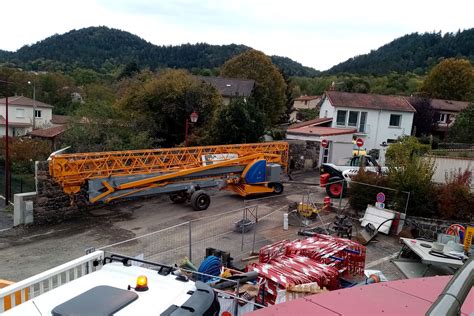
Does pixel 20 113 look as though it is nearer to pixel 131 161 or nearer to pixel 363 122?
pixel 363 122

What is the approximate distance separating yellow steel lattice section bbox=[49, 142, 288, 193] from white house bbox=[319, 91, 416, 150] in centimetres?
1479

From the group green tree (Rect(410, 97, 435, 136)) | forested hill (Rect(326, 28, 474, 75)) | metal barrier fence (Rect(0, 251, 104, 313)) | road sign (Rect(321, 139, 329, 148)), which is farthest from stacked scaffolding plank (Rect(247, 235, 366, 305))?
forested hill (Rect(326, 28, 474, 75))

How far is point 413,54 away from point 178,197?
139317mm

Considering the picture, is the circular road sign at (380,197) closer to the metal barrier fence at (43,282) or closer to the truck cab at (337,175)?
the truck cab at (337,175)

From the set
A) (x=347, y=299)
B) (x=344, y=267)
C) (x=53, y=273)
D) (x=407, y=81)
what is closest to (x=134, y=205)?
(x=344, y=267)

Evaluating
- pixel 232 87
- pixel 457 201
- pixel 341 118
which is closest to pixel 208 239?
pixel 457 201

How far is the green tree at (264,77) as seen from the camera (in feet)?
152

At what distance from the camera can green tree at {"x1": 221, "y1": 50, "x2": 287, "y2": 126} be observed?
46.2 meters

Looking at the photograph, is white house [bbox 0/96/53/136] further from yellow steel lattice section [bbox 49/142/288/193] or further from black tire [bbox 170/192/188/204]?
yellow steel lattice section [bbox 49/142/288/193]

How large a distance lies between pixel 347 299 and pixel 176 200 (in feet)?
43.2

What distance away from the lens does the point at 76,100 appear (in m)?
65.1

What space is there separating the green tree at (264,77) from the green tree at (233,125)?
2217cm

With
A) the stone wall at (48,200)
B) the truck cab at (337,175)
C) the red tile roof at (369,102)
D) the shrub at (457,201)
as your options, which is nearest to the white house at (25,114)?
the red tile roof at (369,102)

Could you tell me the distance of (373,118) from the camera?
3095cm
